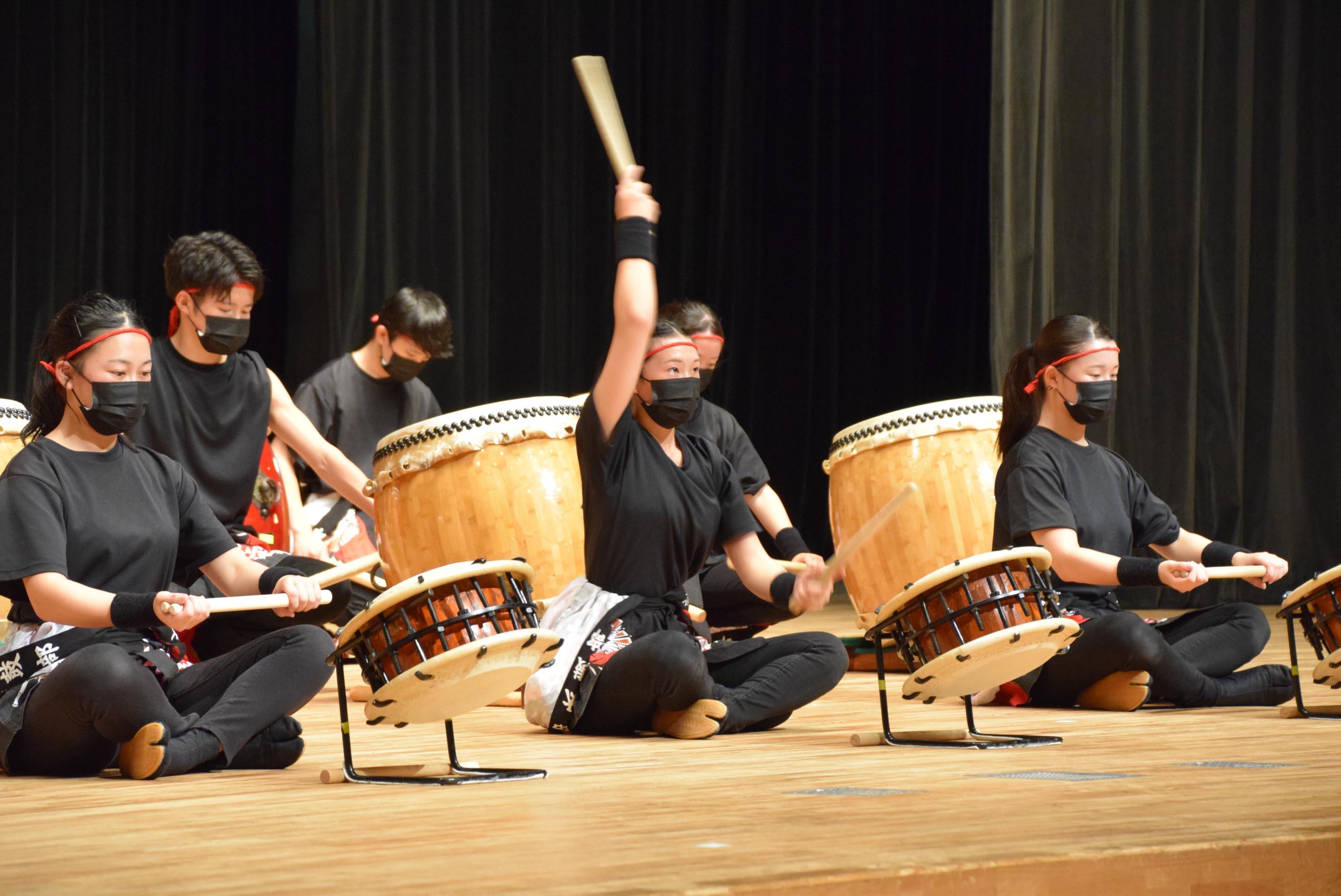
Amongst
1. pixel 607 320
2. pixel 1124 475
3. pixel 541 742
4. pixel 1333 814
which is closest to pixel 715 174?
pixel 607 320

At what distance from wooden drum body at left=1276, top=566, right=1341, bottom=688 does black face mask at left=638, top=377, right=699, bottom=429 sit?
3.87 feet

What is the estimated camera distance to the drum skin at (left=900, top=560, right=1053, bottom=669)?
2.92 meters

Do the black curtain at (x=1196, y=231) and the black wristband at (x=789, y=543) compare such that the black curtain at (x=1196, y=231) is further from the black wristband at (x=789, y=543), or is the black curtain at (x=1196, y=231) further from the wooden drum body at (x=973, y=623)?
the wooden drum body at (x=973, y=623)

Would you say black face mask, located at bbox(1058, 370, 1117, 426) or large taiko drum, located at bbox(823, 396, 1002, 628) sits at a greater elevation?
black face mask, located at bbox(1058, 370, 1117, 426)

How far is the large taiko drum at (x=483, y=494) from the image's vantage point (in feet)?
13.5

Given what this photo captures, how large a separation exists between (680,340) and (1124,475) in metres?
1.13

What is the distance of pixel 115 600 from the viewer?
2.57 m

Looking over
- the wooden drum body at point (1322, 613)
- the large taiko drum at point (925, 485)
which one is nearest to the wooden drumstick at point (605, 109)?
the wooden drum body at point (1322, 613)

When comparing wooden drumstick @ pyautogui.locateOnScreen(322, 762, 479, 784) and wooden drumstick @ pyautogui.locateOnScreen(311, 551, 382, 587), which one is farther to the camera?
wooden drumstick @ pyautogui.locateOnScreen(311, 551, 382, 587)

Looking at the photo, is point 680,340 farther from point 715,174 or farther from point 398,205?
→ point 715,174

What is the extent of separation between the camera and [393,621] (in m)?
2.52

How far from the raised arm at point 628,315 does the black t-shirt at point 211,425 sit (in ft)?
3.25

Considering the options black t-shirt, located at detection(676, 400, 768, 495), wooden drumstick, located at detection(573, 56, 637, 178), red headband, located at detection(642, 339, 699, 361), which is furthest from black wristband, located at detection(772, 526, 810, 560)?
wooden drumstick, located at detection(573, 56, 637, 178)

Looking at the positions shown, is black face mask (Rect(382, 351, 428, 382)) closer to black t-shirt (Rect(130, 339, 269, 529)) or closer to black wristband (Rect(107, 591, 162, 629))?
black t-shirt (Rect(130, 339, 269, 529))
